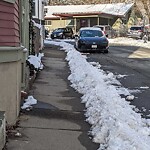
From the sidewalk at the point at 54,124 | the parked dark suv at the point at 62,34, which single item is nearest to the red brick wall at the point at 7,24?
the sidewalk at the point at 54,124

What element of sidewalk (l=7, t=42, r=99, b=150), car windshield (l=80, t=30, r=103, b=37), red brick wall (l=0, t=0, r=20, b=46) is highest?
red brick wall (l=0, t=0, r=20, b=46)

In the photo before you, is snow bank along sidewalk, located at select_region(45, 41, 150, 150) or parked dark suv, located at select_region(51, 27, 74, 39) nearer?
snow bank along sidewalk, located at select_region(45, 41, 150, 150)

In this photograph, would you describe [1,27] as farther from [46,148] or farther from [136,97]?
[136,97]

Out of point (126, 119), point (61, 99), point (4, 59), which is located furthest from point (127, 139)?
point (61, 99)

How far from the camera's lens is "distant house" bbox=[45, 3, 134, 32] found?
60.5 metres

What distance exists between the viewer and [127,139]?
575cm

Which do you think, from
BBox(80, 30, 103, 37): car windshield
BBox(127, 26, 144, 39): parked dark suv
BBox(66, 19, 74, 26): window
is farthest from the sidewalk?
BBox(66, 19, 74, 26): window

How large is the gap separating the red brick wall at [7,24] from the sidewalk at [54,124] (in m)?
1.47

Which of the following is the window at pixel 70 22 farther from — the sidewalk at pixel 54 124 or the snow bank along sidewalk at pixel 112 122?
the snow bank along sidewalk at pixel 112 122

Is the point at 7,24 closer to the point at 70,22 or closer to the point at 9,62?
the point at 9,62

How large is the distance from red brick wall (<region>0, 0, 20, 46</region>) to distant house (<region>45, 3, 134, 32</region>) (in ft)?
169

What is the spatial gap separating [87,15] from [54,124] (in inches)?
2094

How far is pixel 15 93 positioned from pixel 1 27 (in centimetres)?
123

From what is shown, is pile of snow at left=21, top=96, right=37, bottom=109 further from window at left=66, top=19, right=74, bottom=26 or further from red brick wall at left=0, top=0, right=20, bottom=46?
window at left=66, top=19, right=74, bottom=26
